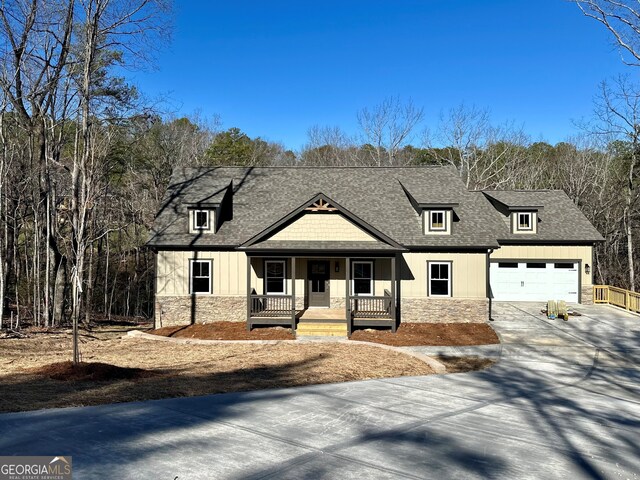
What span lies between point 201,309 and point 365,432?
41.8ft

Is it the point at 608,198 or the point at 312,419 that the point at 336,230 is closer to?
the point at 312,419

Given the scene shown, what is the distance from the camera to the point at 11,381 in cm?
961

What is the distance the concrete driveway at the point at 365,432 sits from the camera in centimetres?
555

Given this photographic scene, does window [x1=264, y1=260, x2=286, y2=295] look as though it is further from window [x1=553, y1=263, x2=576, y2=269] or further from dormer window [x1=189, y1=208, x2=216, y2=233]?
window [x1=553, y1=263, x2=576, y2=269]

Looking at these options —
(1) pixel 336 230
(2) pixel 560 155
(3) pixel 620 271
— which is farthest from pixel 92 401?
(2) pixel 560 155

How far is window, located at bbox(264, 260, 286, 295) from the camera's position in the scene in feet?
61.1

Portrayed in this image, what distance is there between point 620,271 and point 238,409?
3426 cm

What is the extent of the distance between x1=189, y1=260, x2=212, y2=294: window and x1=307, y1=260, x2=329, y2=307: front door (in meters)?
4.12

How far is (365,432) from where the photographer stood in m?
6.88

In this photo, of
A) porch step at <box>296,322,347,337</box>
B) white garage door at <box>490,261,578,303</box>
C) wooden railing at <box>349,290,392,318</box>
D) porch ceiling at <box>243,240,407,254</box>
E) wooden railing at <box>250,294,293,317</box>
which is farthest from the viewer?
white garage door at <box>490,261,578,303</box>

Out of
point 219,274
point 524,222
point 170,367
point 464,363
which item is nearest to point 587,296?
point 524,222

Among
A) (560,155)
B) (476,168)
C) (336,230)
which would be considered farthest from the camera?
(560,155)

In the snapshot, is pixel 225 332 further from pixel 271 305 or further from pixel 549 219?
pixel 549 219

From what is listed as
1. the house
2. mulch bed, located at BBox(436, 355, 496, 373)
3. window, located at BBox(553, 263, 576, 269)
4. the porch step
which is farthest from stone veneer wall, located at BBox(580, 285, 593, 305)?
the porch step
